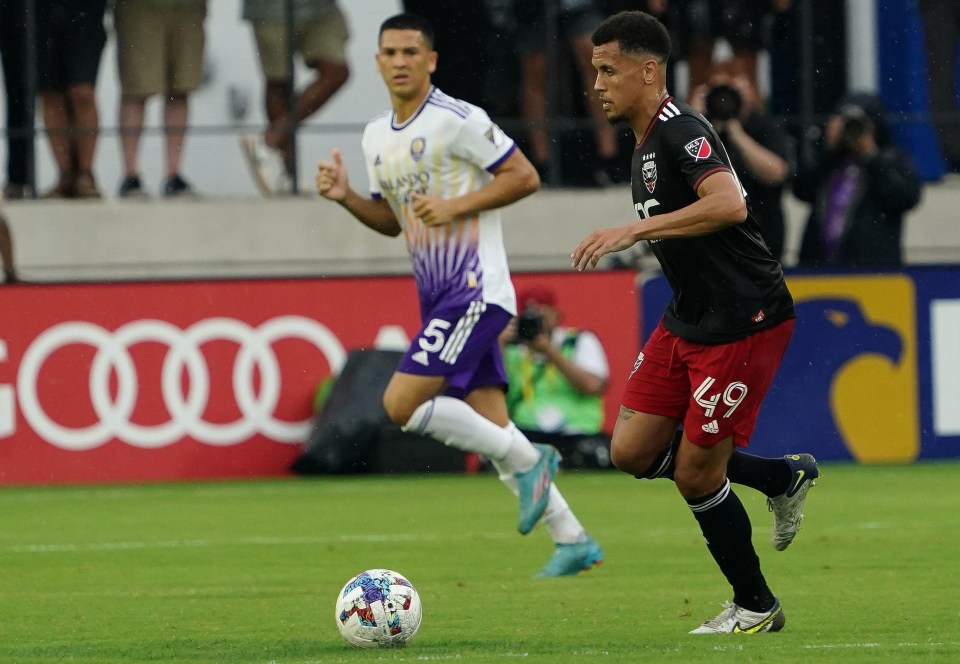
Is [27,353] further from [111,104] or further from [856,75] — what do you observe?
[856,75]

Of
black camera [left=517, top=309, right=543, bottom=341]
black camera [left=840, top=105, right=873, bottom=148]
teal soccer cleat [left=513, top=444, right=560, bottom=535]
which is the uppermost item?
black camera [left=840, top=105, right=873, bottom=148]

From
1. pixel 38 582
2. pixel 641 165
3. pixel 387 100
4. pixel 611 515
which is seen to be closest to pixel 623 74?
pixel 641 165

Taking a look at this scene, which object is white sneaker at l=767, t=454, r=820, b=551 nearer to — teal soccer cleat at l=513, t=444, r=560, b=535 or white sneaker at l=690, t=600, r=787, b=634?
white sneaker at l=690, t=600, r=787, b=634

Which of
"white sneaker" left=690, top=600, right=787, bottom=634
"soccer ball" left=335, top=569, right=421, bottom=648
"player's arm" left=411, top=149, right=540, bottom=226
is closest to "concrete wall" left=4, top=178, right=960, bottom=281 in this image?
"player's arm" left=411, top=149, right=540, bottom=226

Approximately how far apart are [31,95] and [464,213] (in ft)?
32.7

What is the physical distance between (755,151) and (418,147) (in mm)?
6944

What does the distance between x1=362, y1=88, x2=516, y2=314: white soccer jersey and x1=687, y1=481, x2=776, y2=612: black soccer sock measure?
236cm

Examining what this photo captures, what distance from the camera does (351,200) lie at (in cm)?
855

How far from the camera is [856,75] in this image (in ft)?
59.9

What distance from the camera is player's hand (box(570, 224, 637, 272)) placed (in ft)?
18.9

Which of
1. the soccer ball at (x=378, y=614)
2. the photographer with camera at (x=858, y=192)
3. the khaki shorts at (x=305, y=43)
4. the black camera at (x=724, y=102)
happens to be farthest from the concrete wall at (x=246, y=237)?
the soccer ball at (x=378, y=614)

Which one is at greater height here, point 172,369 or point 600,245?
point 600,245

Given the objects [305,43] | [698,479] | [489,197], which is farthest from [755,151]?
[698,479]

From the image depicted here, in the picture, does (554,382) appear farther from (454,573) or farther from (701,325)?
(701,325)
